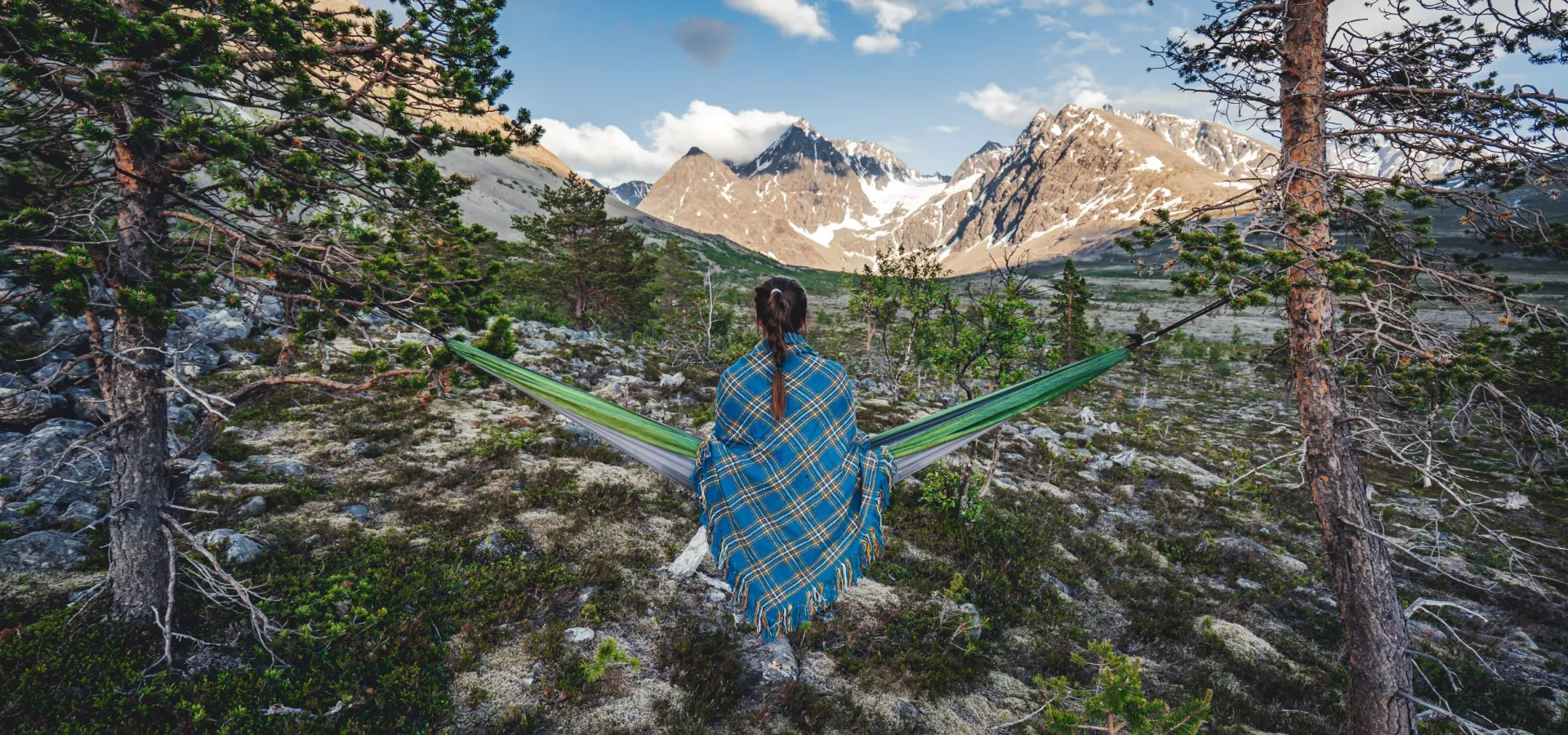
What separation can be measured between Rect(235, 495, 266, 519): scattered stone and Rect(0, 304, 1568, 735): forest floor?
0.07ft

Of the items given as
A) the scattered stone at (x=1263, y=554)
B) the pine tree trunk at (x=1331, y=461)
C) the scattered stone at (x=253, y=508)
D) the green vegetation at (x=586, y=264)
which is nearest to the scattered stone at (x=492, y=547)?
the scattered stone at (x=253, y=508)

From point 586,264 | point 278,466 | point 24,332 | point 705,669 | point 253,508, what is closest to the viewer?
point 705,669

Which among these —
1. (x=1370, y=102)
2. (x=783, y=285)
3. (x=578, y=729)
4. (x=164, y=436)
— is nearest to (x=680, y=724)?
(x=578, y=729)

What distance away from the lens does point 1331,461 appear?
4.20 meters

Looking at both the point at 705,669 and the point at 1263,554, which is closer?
the point at 705,669

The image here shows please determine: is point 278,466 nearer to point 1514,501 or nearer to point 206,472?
point 206,472

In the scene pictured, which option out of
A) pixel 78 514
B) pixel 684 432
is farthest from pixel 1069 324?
pixel 78 514

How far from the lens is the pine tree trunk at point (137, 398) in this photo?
3270 mm

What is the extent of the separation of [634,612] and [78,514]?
5421mm

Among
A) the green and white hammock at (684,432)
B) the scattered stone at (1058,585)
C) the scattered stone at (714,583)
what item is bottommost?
the scattered stone at (1058,585)

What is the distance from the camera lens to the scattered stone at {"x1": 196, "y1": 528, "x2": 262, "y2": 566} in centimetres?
487

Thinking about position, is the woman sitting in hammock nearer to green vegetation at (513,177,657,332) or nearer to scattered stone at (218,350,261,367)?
scattered stone at (218,350,261,367)

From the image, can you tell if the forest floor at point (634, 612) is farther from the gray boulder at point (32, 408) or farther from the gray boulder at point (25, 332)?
the gray boulder at point (25, 332)

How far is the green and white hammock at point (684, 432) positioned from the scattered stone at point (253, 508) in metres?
4.20
